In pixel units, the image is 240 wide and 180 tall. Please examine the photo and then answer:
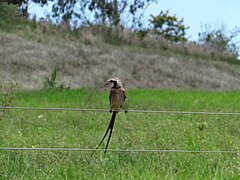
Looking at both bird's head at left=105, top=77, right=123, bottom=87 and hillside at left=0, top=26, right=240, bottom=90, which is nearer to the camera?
bird's head at left=105, top=77, right=123, bottom=87

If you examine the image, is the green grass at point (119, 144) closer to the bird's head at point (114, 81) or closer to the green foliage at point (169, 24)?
the bird's head at point (114, 81)

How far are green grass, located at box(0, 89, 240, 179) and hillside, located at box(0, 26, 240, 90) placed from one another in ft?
20.7

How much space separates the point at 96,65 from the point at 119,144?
33.3ft

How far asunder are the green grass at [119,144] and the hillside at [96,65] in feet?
20.7

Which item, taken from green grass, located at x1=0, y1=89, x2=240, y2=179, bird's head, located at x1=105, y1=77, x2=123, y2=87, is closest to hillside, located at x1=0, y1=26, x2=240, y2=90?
green grass, located at x1=0, y1=89, x2=240, y2=179

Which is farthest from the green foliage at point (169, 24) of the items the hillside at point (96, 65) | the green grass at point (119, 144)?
the green grass at point (119, 144)

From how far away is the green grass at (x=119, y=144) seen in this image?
9.53 feet

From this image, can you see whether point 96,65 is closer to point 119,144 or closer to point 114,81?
point 119,144

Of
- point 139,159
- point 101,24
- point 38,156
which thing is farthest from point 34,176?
point 101,24

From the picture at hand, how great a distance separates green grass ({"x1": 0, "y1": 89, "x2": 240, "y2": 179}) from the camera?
9.53 ft

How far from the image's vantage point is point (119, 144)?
3748 millimetres

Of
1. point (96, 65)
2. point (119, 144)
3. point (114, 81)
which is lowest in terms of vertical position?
point (119, 144)

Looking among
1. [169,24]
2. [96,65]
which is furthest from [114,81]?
[169,24]

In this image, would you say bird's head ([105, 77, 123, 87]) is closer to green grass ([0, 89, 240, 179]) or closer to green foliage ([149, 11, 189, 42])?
green grass ([0, 89, 240, 179])
